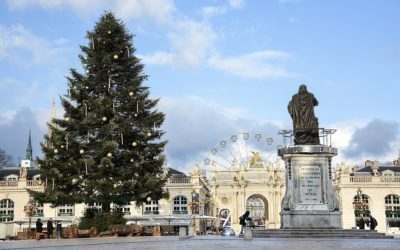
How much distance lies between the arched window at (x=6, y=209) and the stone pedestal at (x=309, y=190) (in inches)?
2227

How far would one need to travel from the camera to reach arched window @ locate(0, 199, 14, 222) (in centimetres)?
7294

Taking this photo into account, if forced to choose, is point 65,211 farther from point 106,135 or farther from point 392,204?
point 392,204

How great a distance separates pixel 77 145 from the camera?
118ft

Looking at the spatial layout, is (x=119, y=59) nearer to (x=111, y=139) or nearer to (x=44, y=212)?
(x=111, y=139)

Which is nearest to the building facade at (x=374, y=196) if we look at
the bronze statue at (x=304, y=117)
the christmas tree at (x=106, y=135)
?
the christmas tree at (x=106, y=135)

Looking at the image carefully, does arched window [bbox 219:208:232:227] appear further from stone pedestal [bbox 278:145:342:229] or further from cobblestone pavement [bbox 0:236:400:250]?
cobblestone pavement [bbox 0:236:400:250]

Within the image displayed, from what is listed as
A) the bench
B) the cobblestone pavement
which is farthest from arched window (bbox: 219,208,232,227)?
the cobblestone pavement

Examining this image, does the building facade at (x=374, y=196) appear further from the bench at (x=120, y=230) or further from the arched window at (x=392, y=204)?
the bench at (x=120, y=230)

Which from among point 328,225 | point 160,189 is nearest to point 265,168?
point 160,189

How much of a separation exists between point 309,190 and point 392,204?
178 ft

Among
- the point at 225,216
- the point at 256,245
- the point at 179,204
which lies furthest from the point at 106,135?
the point at 225,216

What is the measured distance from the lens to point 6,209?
73375 mm

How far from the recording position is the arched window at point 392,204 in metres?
74.0

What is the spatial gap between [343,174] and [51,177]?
4939 cm
